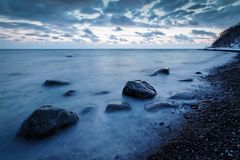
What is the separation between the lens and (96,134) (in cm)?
630

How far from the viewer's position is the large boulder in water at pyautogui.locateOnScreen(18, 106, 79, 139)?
5844 millimetres

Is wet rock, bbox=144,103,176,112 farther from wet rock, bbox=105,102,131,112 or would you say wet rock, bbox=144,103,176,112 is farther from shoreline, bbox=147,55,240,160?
shoreline, bbox=147,55,240,160

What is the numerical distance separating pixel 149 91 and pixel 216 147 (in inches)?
219

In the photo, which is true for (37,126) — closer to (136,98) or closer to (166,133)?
(166,133)

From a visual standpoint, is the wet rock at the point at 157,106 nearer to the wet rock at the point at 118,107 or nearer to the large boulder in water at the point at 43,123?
the wet rock at the point at 118,107

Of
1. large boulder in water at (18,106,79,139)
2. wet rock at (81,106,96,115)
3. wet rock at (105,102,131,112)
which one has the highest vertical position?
large boulder in water at (18,106,79,139)

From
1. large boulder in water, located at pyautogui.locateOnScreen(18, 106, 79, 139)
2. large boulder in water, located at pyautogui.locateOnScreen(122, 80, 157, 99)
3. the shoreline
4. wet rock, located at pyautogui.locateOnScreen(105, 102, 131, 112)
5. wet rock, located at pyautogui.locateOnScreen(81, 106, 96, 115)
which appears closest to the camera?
the shoreline

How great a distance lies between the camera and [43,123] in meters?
5.88

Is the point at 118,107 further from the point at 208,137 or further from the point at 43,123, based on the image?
the point at 208,137

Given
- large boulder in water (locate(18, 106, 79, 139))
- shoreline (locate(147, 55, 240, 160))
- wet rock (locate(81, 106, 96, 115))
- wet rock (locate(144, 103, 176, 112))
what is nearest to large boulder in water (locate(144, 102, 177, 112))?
wet rock (locate(144, 103, 176, 112))

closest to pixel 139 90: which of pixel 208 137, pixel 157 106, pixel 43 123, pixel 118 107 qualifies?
pixel 157 106

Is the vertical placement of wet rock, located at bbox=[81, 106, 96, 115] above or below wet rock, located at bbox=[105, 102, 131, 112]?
below

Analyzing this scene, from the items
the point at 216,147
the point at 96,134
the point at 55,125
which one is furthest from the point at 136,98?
the point at 216,147

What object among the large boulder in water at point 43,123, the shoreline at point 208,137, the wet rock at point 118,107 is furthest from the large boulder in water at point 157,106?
the large boulder in water at point 43,123
